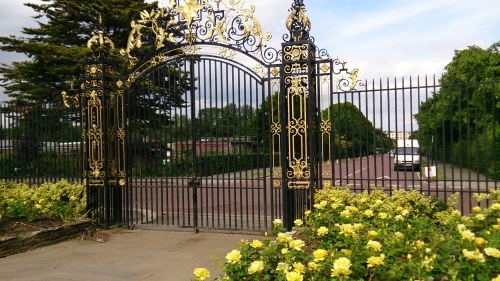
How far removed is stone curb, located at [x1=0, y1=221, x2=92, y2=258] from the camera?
7.76 meters

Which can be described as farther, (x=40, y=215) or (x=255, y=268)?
(x=40, y=215)

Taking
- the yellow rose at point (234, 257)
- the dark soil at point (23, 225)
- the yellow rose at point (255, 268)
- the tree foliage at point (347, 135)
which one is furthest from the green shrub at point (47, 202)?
the yellow rose at point (255, 268)

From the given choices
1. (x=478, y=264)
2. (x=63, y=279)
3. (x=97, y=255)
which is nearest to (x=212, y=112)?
(x=97, y=255)

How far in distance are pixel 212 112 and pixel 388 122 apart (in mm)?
3471

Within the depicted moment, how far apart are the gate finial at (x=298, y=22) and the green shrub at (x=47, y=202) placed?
5.62 metres

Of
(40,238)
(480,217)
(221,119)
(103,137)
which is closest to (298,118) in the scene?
(221,119)

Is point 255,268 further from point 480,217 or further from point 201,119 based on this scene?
point 201,119

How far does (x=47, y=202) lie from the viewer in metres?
9.79

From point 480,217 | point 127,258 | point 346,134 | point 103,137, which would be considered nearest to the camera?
point 480,217

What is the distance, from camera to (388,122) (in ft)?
25.5

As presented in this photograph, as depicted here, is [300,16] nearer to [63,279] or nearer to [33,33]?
[63,279]

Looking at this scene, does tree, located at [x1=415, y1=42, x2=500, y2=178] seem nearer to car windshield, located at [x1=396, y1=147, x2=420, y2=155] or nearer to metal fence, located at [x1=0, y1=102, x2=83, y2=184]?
car windshield, located at [x1=396, y1=147, x2=420, y2=155]

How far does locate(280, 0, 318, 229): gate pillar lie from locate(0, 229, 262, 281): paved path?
44.6 inches

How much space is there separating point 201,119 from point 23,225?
13.2 feet
